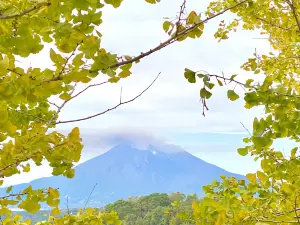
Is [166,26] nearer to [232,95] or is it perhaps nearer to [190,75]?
[190,75]

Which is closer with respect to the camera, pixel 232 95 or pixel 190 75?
pixel 190 75

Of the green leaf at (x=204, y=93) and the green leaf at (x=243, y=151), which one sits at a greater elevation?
the green leaf at (x=204, y=93)

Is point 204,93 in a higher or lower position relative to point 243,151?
higher

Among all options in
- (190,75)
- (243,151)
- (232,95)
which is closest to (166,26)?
(190,75)

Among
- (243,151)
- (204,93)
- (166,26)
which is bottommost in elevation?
(243,151)

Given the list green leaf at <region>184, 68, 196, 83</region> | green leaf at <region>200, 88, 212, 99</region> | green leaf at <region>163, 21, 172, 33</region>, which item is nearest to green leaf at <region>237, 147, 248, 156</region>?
green leaf at <region>200, 88, 212, 99</region>

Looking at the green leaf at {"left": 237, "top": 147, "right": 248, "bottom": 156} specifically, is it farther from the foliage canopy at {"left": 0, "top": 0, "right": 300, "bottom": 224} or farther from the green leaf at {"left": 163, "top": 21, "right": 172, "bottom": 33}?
the green leaf at {"left": 163, "top": 21, "right": 172, "bottom": 33}

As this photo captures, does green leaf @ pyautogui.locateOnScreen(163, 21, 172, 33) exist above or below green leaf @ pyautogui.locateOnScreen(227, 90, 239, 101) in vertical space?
above

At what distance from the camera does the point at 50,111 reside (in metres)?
4.88

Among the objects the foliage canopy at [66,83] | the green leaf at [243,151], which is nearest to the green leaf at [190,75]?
the foliage canopy at [66,83]

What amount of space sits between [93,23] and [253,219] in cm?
172

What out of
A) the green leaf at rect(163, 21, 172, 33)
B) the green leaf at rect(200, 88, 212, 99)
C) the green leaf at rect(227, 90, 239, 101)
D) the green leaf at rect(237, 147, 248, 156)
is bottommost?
the green leaf at rect(237, 147, 248, 156)

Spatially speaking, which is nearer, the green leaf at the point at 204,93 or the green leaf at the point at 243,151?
the green leaf at the point at 204,93

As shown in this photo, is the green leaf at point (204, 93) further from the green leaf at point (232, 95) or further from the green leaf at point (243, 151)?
the green leaf at point (243, 151)
